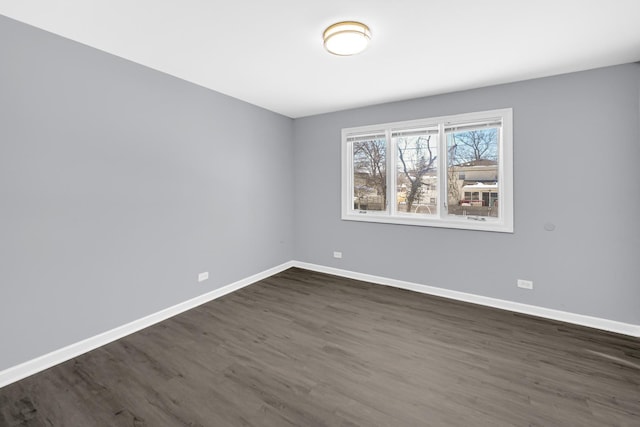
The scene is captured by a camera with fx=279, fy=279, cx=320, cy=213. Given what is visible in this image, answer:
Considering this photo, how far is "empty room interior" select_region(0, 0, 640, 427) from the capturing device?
1.93 m

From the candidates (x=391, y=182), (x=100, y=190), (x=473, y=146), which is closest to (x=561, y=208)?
(x=473, y=146)

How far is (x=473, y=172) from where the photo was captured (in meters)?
3.51

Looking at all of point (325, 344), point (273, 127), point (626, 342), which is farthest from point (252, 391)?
point (273, 127)

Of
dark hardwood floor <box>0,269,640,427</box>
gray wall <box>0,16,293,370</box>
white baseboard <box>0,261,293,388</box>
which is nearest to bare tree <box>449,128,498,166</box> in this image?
dark hardwood floor <box>0,269,640,427</box>

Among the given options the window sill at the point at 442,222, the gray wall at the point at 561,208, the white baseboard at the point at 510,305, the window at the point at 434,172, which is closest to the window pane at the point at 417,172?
the window at the point at 434,172

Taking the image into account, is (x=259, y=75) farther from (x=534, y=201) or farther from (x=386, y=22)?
(x=534, y=201)

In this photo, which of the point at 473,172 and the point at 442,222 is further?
the point at 442,222

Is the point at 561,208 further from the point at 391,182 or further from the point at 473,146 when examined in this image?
the point at 391,182

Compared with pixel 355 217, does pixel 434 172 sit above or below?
above

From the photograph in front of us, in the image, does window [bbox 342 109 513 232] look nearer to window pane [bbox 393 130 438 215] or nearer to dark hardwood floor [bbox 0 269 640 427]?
window pane [bbox 393 130 438 215]

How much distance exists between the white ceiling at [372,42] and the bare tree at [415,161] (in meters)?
0.84

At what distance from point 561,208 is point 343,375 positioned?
2830 millimetres

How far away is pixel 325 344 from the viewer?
2570mm

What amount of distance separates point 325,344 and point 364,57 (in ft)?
8.83
